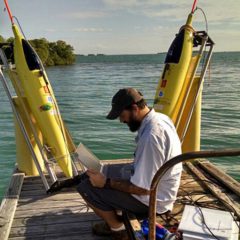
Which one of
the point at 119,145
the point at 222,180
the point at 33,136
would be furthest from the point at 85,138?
the point at 222,180

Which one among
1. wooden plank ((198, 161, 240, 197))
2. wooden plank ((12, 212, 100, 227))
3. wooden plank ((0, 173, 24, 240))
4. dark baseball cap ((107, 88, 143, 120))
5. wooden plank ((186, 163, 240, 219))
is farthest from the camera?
wooden plank ((198, 161, 240, 197))

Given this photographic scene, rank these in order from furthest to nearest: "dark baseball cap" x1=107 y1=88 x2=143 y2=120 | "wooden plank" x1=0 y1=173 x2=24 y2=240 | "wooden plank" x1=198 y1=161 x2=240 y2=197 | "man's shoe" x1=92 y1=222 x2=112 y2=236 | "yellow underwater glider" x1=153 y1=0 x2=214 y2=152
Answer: "yellow underwater glider" x1=153 y1=0 x2=214 y2=152 → "wooden plank" x1=198 y1=161 x2=240 y2=197 → "wooden plank" x1=0 y1=173 x2=24 y2=240 → "man's shoe" x1=92 y1=222 x2=112 y2=236 → "dark baseball cap" x1=107 y1=88 x2=143 y2=120

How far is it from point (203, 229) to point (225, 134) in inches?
412

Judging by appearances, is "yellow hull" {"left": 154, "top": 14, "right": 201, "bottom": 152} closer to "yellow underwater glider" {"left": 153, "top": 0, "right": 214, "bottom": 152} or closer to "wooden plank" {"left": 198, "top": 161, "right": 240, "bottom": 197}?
"yellow underwater glider" {"left": 153, "top": 0, "right": 214, "bottom": 152}

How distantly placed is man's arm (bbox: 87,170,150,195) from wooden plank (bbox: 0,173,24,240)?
1188 millimetres

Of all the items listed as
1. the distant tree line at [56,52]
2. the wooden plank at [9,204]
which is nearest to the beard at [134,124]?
the wooden plank at [9,204]

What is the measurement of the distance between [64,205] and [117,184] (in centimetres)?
155

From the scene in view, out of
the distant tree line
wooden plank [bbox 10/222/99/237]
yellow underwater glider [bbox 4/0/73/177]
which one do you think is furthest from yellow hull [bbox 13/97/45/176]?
the distant tree line

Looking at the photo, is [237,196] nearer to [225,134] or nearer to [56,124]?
[56,124]

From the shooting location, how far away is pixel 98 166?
3605 millimetres

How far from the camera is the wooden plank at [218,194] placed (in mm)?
4400

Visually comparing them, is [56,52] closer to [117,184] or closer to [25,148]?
[25,148]

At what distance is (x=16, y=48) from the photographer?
223 inches

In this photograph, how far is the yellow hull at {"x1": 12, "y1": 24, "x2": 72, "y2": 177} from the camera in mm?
5539
